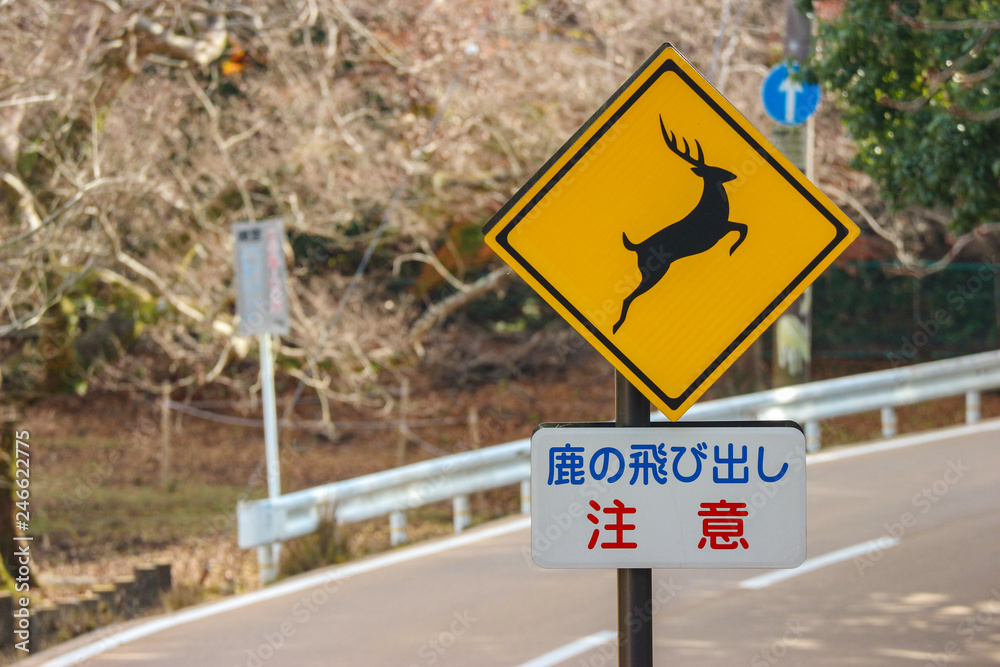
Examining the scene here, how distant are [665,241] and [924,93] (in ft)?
20.1

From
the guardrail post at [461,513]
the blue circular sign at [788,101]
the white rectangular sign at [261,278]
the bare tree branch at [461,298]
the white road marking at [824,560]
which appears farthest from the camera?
the bare tree branch at [461,298]

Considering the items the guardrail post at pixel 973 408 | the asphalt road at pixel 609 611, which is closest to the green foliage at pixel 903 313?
the guardrail post at pixel 973 408

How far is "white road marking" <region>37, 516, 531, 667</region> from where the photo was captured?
21.3ft

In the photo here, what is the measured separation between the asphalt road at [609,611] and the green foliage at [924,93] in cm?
259

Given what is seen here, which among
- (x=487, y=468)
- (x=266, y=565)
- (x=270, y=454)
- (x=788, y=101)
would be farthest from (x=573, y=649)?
(x=788, y=101)

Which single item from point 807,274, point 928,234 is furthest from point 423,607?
point 928,234

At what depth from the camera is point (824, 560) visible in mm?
7648

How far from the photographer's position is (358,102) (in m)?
14.4

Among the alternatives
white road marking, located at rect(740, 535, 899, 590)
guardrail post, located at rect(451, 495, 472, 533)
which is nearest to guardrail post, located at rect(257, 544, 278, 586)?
guardrail post, located at rect(451, 495, 472, 533)

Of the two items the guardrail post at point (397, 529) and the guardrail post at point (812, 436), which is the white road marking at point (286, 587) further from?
the guardrail post at point (812, 436)

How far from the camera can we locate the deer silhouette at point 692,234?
2494 millimetres

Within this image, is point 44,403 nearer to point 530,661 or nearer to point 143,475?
point 143,475

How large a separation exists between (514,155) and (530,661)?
9.02m

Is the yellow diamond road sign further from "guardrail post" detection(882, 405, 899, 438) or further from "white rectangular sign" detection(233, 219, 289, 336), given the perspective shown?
"guardrail post" detection(882, 405, 899, 438)
